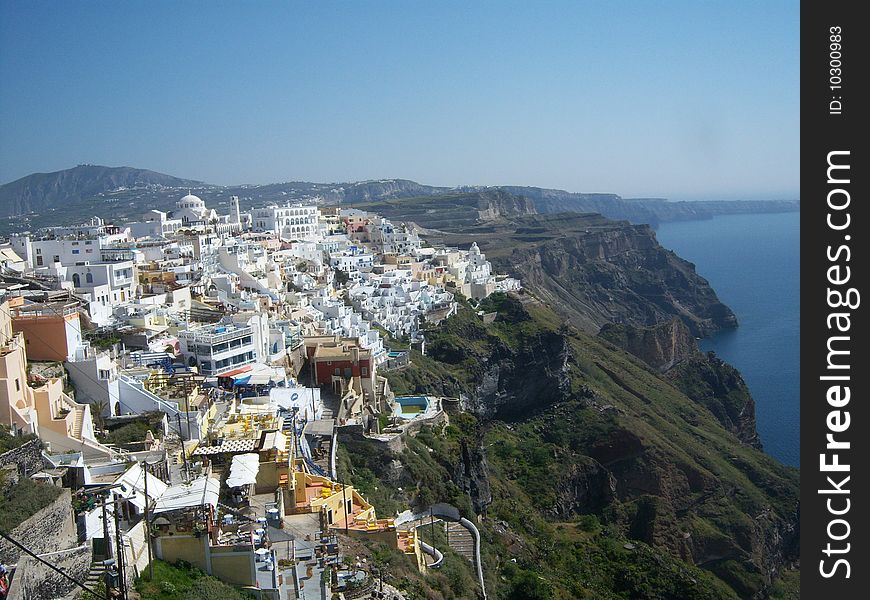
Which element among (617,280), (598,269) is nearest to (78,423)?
(598,269)

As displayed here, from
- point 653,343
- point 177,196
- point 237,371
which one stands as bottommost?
point 653,343

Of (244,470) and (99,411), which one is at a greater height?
(99,411)

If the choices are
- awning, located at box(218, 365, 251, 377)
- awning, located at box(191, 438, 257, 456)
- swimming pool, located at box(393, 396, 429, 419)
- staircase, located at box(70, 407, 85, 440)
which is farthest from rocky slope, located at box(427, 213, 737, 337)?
staircase, located at box(70, 407, 85, 440)

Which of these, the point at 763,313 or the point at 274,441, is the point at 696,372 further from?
the point at 274,441

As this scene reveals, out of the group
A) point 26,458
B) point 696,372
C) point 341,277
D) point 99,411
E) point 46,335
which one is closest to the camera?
point 26,458

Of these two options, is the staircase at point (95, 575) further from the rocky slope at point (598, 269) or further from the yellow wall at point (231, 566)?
the rocky slope at point (598, 269)

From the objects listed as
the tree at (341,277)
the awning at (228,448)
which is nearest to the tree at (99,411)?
the awning at (228,448)

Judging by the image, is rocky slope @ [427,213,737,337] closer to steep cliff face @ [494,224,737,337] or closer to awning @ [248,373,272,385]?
steep cliff face @ [494,224,737,337]
